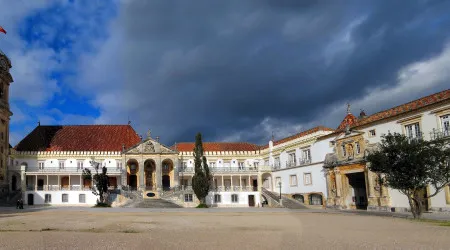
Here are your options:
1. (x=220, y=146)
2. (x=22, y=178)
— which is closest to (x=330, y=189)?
(x=220, y=146)

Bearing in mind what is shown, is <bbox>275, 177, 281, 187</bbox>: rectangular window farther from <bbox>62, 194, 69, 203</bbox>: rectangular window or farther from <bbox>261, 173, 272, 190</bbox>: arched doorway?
<bbox>62, 194, 69, 203</bbox>: rectangular window

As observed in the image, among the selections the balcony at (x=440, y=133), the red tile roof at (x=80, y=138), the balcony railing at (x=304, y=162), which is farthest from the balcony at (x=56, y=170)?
the balcony at (x=440, y=133)

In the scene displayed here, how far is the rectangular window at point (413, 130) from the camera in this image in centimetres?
3076

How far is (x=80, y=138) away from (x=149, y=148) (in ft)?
35.2

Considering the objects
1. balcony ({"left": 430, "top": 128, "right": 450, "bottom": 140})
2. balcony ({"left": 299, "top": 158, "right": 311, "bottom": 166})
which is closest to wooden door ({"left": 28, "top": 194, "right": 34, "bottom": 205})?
balcony ({"left": 299, "top": 158, "right": 311, "bottom": 166})

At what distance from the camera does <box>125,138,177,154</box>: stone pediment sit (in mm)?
50278

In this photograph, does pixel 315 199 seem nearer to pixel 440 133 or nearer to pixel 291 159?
pixel 291 159

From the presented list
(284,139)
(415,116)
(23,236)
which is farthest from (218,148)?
(23,236)

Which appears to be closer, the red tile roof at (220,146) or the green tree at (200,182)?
the green tree at (200,182)

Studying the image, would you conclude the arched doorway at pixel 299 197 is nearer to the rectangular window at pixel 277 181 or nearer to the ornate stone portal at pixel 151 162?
the rectangular window at pixel 277 181

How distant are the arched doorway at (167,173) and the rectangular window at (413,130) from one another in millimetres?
29363

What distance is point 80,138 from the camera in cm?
5488

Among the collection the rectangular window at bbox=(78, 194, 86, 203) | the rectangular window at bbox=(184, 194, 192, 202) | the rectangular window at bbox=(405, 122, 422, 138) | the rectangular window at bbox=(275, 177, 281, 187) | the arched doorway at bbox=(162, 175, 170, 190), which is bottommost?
the rectangular window at bbox=(184, 194, 192, 202)

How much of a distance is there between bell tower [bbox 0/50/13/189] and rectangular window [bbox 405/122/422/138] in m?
40.5
